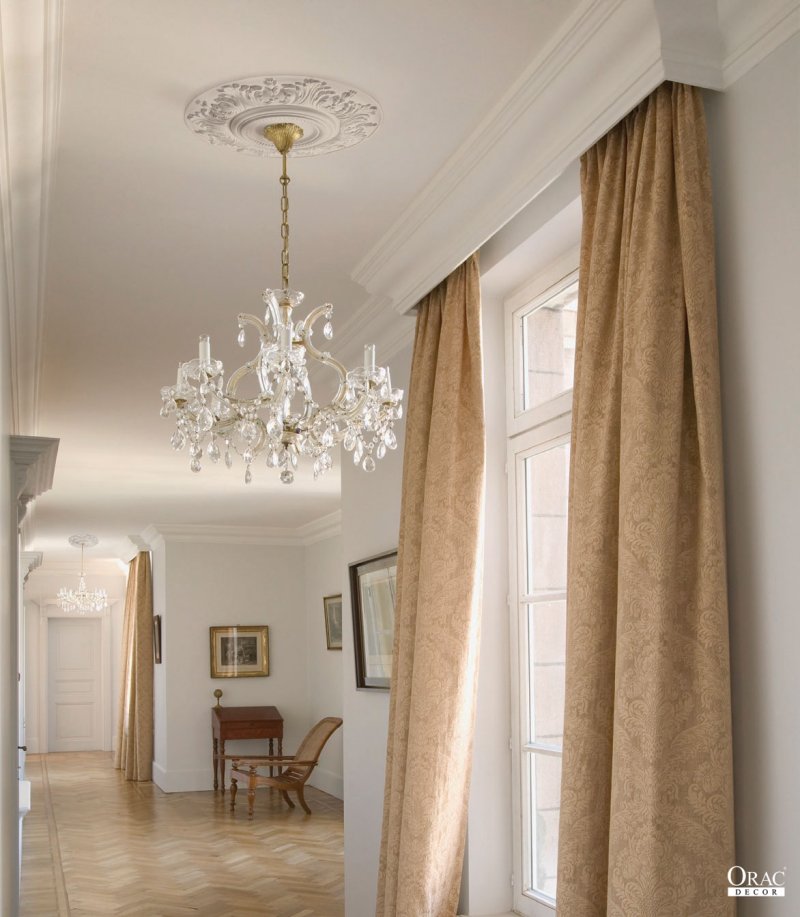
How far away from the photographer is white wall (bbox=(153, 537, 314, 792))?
1227 centimetres

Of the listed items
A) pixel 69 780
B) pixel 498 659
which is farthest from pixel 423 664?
pixel 69 780

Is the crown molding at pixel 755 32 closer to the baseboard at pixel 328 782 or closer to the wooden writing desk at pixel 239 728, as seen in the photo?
the baseboard at pixel 328 782

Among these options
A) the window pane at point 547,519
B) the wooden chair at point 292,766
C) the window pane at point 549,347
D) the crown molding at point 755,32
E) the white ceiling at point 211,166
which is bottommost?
the wooden chair at point 292,766

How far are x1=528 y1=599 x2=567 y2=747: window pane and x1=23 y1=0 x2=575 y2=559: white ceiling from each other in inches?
59.2

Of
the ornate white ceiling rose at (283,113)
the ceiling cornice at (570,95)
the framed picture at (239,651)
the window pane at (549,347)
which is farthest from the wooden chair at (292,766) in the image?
the ornate white ceiling rose at (283,113)

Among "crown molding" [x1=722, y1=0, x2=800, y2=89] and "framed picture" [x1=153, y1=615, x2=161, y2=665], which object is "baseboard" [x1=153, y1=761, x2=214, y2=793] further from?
"crown molding" [x1=722, y1=0, x2=800, y2=89]

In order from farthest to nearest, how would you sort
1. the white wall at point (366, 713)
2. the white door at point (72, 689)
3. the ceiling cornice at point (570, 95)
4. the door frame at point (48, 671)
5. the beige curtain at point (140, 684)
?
1. the white door at point (72, 689)
2. the door frame at point (48, 671)
3. the beige curtain at point (140, 684)
4. the white wall at point (366, 713)
5. the ceiling cornice at point (570, 95)

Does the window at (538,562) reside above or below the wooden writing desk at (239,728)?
above

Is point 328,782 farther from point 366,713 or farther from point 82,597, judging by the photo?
point 366,713

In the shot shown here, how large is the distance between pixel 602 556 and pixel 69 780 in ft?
39.8

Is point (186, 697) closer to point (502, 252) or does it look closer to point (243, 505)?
point (243, 505)

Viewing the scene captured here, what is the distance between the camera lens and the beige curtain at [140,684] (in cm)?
1305

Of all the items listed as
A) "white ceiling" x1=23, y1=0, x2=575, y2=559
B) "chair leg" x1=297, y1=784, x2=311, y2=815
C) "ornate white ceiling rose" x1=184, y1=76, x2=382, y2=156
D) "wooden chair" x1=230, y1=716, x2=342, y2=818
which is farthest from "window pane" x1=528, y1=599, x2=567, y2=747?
"chair leg" x1=297, y1=784, x2=311, y2=815

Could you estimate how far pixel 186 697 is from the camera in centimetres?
1241
